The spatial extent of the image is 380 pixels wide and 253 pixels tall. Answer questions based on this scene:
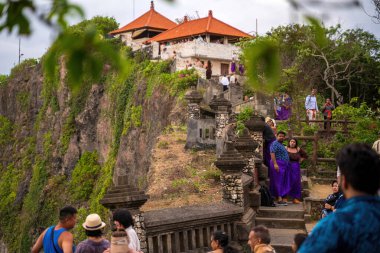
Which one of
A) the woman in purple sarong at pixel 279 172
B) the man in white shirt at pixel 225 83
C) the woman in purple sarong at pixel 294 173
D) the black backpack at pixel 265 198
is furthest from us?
the man in white shirt at pixel 225 83

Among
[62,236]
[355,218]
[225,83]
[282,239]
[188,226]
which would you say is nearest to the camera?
[355,218]

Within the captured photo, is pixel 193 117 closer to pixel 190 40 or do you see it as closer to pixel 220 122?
pixel 220 122

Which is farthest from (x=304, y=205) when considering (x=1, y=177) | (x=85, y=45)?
(x=1, y=177)

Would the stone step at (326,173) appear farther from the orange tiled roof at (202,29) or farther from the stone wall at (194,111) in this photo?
the orange tiled roof at (202,29)

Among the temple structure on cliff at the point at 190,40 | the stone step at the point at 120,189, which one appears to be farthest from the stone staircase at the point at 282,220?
the temple structure on cliff at the point at 190,40

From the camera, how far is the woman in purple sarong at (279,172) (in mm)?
11000

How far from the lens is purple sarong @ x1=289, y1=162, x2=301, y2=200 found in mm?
11325

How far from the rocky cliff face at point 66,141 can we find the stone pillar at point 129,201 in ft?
49.7

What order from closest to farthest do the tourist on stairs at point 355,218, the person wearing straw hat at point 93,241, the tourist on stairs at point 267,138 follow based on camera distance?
the tourist on stairs at point 355,218 < the person wearing straw hat at point 93,241 < the tourist on stairs at point 267,138

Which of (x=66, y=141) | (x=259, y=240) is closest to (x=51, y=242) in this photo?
(x=259, y=240)

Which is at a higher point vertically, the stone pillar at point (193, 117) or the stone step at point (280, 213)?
the stone pillar at point (193, 117)

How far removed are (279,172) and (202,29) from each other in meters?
29.9

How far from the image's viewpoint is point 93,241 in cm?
520

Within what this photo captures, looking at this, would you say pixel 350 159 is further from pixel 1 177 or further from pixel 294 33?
pixel 1 177
